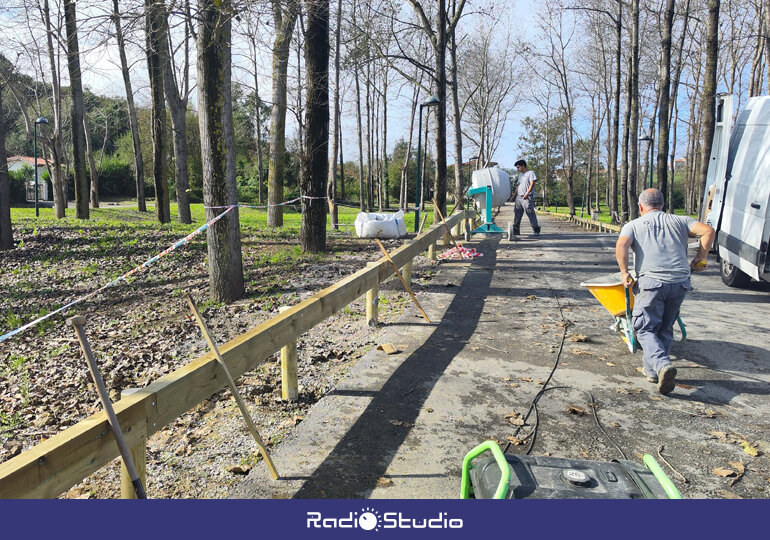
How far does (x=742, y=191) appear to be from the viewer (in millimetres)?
8656

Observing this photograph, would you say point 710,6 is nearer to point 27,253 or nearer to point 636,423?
point 636,423

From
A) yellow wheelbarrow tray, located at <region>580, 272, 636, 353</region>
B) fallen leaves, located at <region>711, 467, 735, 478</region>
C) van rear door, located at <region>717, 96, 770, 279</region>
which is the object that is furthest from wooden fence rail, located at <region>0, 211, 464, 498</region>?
van rear door, located at <region>717, 96, 770, 279</region>

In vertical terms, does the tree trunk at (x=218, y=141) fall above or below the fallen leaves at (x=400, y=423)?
above

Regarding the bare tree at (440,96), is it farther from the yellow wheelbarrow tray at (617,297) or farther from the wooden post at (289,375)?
the wooden post at (289,375)

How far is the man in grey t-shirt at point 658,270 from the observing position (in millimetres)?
5188

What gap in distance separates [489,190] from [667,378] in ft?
36.3

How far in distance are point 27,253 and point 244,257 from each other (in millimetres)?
5017

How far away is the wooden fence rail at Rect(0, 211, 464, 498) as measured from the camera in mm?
2391

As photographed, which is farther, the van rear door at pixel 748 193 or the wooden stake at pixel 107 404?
the van rear door at pixel 748 193

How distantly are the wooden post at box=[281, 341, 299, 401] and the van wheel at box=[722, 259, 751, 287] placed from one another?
728cm

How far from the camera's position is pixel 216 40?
8.11 m

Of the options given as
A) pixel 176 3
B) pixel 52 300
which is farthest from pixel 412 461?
pixel 52 300

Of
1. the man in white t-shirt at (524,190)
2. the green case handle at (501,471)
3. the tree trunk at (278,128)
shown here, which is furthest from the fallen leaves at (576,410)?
the tree trunk at (278,128)

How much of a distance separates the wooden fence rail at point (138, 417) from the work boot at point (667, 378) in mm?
2931
